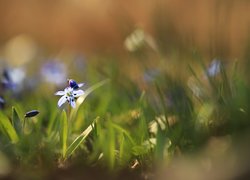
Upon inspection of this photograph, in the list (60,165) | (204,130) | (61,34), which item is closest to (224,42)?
(204,130)

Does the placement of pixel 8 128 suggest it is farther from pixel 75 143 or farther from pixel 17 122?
pixel 75 143

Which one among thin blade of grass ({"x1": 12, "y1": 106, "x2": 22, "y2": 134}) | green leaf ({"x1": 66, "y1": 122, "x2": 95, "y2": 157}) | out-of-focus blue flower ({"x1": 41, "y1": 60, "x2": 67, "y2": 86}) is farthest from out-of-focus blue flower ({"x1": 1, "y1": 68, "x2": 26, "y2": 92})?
green leaf ({"x1": 66, "y1": 122, "x2": 95, "y2": 157})

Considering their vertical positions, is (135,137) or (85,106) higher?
(85,106)

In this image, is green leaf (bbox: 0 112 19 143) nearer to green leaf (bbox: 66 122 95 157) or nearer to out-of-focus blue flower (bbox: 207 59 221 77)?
green leaf (bbox: 66 122 95 157)

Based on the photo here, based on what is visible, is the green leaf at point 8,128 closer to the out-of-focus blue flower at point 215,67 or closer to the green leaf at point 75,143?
the green leaf at point 75,143

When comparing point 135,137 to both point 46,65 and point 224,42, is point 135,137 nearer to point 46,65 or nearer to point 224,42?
point 224,42

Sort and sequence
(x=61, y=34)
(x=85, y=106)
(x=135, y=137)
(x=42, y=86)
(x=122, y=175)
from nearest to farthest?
(x=122, y=175) → (x=135, y=137) → (x=85, y=106) → (x=42, y=86) → (x=61, y=34)

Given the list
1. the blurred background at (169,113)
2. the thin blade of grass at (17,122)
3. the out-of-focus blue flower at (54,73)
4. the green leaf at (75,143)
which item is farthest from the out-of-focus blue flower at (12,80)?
the green leaf at (75,143)
